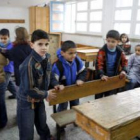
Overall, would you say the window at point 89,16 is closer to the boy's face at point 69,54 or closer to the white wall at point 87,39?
the white wall at point 87,39

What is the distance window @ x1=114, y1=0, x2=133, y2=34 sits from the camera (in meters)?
4.71

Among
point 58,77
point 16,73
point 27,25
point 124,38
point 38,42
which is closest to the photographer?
point 38,42

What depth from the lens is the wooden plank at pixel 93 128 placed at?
128 cm

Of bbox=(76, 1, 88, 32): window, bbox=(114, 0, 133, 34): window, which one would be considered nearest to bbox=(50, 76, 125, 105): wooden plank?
bbox=(114, 0, 133, 34): window

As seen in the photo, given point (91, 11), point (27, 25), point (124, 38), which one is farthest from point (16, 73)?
point (27, 25)

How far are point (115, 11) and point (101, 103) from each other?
13.1ft

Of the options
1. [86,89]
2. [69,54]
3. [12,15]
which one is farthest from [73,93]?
[12,15]

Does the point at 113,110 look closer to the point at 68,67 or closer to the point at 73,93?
the point at 73,93

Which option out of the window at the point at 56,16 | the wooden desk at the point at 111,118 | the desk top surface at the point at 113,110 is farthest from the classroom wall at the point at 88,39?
the wooden desk at the point at 111,118

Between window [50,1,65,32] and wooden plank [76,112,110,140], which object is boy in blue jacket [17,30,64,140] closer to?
wooden plank [76,112,110,140]

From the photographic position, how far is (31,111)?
67.0 inches

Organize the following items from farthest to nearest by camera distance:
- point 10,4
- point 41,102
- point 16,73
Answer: point 10,4 < point 16,73 < point 41,102

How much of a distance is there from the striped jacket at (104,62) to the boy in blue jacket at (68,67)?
1.08 ft

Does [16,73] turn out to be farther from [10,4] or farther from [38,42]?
[10,4]
